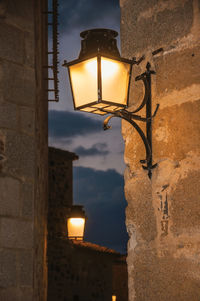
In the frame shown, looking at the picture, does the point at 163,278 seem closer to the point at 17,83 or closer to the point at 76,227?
the point at 17,83

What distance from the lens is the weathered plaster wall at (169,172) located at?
2.70 metres

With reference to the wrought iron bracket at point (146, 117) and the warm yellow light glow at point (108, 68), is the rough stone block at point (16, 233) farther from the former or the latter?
the warm yellow light glow at point (108, 68)

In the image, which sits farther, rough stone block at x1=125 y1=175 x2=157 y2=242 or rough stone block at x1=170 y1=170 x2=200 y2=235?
rough stone block at x1=125 y1=175 x2=157 y2=242

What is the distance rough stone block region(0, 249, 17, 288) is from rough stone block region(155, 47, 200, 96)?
183cm

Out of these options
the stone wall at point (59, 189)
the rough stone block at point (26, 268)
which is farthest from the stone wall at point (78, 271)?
the rough stone block at point (26, 268)

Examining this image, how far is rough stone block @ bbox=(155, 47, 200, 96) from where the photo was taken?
9.14 ft

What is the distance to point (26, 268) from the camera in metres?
4.09

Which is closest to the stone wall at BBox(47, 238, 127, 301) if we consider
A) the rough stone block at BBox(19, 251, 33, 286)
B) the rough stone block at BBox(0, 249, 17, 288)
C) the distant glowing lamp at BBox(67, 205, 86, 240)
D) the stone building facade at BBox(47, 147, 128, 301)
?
the stone building facade at BBox(47, 147, 128, 301)

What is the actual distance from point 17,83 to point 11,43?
0.34 m

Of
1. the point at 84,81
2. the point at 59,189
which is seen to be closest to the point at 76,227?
the point at 59,189

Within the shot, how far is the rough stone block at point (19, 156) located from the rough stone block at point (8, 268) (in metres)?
0.62

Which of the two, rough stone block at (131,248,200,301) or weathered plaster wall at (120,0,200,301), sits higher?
weathered plaster wall at (120,0,200,301)

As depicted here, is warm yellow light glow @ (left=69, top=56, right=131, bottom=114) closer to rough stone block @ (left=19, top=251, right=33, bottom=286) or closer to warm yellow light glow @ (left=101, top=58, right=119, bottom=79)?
warm yellow light glow @ (left=101, top=58, right=119, bottom=79)

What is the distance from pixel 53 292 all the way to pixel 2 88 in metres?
10.6
